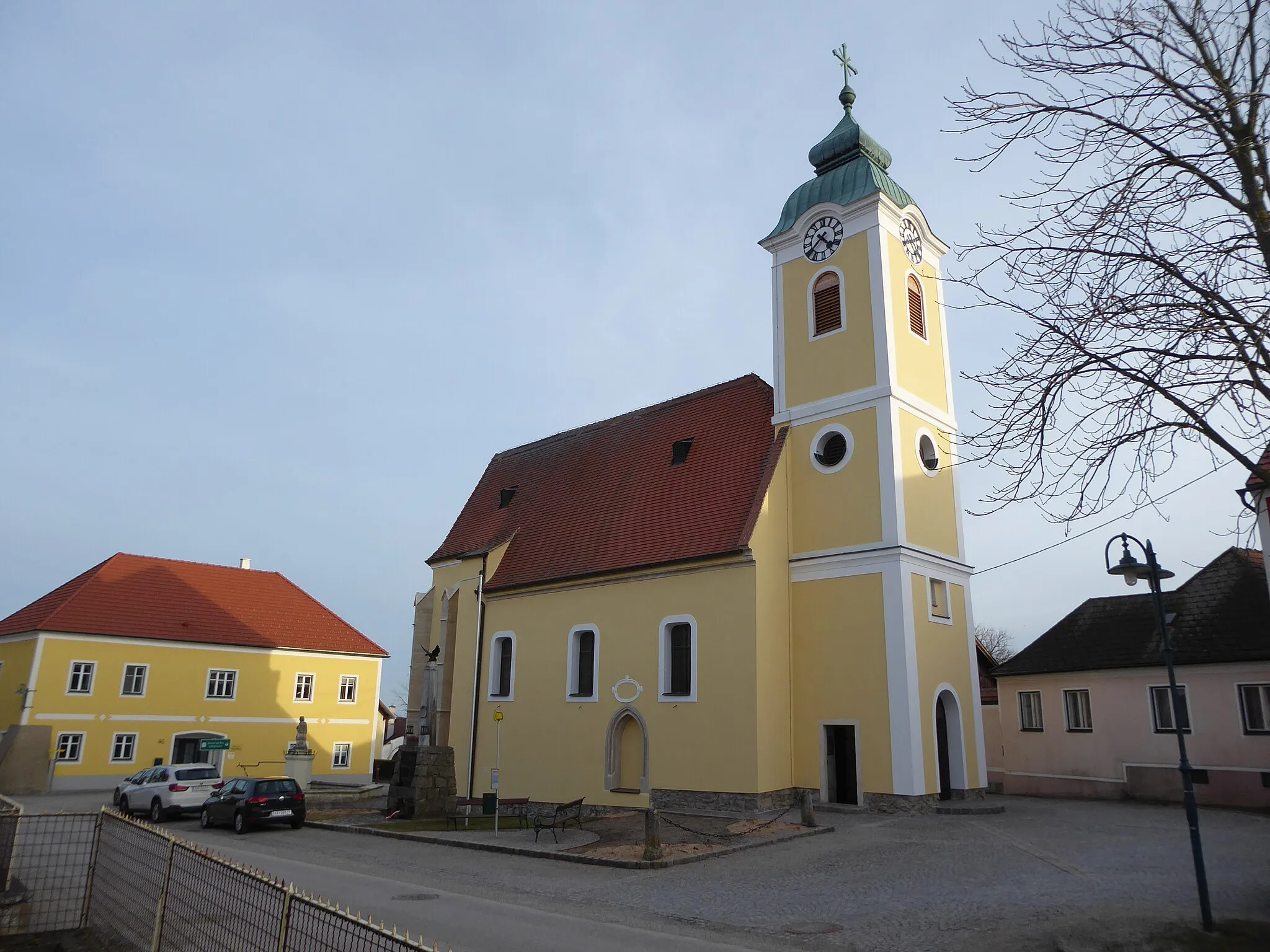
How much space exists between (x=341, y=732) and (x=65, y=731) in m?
10.9

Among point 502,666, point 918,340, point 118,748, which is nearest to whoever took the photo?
point 918,340

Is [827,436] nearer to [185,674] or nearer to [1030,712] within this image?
[1030,712]

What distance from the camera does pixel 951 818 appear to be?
18328 millimetres

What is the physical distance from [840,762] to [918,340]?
10906mm

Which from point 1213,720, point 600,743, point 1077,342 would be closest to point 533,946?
point 1077,342

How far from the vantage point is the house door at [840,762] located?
20562 millimetres

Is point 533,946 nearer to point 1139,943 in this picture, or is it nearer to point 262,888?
point 262,888

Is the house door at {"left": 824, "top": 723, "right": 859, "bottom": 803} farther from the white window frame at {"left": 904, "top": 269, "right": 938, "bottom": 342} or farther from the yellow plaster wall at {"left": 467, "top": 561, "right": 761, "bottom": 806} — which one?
the white window frame at {"left": 904, "top": 269, "right": 938, "bottom": 342}

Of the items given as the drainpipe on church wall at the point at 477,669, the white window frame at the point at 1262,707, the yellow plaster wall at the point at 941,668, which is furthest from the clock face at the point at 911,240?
the drainpipe on church wall at the point at 477,669

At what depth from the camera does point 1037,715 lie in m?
25.5

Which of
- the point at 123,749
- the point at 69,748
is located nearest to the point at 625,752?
the point at 123,749

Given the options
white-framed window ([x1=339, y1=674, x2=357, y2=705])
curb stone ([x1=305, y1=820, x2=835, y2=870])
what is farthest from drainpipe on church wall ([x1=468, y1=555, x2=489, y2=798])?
white-framed window ([x1=339, y1=674, x2=357, y2=705])

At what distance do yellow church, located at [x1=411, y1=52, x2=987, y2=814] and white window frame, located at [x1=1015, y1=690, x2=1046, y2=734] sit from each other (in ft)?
14.1

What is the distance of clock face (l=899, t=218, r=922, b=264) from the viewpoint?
23891 millimetres
